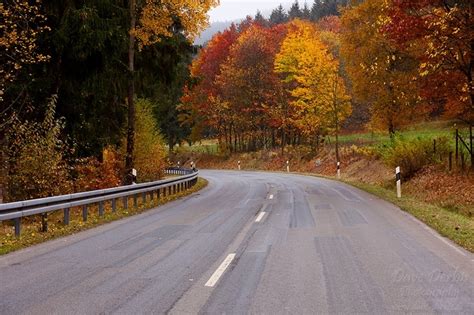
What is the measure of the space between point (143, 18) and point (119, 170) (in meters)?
9.21

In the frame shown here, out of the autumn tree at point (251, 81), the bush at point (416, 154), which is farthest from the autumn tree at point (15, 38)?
the autumn tree at point (251, 81)

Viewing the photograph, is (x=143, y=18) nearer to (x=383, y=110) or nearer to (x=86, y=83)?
(x=86, y=83)

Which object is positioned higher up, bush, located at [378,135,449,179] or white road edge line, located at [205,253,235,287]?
bush, located at [378,135,449,179]

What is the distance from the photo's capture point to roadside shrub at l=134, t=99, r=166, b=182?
85.1ft

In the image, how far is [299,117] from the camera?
45.3m

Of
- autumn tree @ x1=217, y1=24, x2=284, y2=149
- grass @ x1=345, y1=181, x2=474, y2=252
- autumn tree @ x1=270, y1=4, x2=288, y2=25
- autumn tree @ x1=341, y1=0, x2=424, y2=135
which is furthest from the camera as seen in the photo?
autumn tree @ x1=270, y1=4, x2=288, y2=25

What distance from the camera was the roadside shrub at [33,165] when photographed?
505 inches

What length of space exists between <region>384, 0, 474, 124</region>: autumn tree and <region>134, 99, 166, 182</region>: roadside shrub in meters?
13.6

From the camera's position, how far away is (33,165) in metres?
12.9

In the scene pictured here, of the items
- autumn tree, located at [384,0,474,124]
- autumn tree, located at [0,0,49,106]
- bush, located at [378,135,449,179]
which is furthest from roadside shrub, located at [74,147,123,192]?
bush, located at [378,135,449,179]

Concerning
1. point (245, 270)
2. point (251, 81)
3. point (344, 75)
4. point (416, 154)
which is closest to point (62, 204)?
point (245, 270)

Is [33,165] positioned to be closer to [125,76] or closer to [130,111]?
[125,76]

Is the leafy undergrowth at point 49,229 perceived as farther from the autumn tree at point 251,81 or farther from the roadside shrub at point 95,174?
the autumn tree at point 251,81

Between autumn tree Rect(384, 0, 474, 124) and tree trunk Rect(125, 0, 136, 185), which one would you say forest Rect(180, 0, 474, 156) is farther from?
tree trunk Rect(125, 0, 136, 185)
